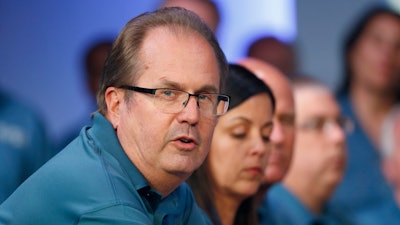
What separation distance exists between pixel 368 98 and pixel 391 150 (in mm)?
318

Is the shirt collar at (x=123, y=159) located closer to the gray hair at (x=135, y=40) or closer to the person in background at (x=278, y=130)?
the gray hair at (x=135, y=40)

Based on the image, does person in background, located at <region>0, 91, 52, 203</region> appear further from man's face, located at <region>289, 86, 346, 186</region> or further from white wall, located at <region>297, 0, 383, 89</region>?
white wall, located at <region>297, 0, 383, 89</region>

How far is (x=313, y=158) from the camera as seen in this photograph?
15.3ft

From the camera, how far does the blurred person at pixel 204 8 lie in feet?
16.0

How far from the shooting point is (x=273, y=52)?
5.59 metres

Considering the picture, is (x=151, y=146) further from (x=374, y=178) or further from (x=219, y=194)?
(x=374, y=178)

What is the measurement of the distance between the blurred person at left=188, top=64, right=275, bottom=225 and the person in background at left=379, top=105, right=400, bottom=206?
6.36ft

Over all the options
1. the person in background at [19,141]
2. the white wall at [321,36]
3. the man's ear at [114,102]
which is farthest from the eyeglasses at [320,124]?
the man's ear at [114,102]

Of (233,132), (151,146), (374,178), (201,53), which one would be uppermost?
(201,53)

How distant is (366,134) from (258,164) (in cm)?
216

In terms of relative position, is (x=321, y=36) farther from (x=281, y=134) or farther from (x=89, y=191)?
(x=89, y=191)

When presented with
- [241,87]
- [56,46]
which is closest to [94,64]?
[56,46]

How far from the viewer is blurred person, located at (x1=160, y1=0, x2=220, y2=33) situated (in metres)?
4.87

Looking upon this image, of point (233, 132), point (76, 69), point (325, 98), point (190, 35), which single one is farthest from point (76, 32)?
point (190, 35)
